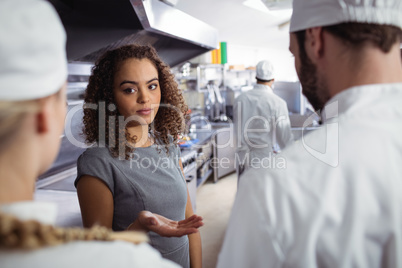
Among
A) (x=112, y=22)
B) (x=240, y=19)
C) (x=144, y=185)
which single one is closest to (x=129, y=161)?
(x=144, y=185)

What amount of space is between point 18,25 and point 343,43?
70 cm

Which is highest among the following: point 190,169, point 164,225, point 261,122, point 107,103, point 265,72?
point 265,72

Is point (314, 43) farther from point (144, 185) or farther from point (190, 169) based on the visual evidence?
point (190, 169)

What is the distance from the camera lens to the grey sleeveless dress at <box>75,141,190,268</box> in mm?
1150

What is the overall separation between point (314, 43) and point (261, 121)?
2.67m

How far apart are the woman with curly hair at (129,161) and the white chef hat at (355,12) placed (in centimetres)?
76

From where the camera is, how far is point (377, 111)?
667mm

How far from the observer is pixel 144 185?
3.95 feet

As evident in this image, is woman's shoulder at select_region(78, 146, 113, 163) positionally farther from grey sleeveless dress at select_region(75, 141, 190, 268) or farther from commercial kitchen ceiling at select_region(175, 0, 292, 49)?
commercial kitchen ceiling at select_region(175, 0, 292, 49)

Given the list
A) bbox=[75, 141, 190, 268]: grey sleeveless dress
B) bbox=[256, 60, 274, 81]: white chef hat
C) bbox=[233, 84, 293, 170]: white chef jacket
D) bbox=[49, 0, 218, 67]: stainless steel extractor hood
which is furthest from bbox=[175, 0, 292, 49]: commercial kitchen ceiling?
bbox=[75, 141, 190, 268]: grey sleeveless dress

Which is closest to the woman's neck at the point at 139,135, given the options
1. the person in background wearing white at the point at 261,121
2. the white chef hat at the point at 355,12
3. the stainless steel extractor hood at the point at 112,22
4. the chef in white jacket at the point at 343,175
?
the stainless steel extractor hood at the point at 112,22

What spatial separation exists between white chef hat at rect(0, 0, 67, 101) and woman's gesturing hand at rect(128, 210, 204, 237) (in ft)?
2.20

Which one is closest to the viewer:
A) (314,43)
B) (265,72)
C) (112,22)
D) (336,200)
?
(336,200)

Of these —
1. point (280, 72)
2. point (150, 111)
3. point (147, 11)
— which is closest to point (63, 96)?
point (150, 111)
